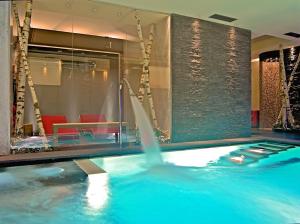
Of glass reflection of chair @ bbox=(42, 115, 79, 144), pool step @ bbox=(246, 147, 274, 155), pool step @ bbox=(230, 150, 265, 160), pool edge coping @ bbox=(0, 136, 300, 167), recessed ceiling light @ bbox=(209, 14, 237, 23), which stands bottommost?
pool step @ bbox=(230, 150, 265, 160)

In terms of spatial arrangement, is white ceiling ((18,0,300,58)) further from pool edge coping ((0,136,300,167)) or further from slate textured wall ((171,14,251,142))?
pool edge coping ((0,136,300,167))

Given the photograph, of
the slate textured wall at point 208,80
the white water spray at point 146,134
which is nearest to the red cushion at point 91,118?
the white water spray at point 146,134

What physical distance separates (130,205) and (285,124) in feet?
23.8

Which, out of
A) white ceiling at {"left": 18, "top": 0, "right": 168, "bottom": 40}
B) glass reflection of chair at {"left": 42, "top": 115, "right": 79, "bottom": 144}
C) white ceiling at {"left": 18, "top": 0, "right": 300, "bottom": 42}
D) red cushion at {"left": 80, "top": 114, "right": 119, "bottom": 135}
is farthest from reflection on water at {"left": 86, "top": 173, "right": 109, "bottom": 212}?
white ceiling at {"left": 18, "top": 0, "right": 168, "bottom": 40}

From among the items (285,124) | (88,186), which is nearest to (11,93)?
(88,186)

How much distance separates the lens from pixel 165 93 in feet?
19.1

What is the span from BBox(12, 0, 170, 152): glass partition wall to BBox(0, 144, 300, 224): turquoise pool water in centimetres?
137

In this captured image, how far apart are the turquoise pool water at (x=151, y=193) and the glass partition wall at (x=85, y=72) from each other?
1368 mm

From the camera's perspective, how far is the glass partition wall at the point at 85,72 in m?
4.79

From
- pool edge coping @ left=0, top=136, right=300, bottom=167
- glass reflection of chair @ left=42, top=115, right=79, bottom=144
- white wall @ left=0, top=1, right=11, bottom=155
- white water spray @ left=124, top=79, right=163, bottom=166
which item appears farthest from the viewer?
glass reflection of chair @ left=42, top=115, right=79, bottom=144

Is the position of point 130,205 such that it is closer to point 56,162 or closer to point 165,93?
point 56,162

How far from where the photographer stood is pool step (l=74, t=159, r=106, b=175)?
344cm

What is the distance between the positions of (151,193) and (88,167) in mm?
1085

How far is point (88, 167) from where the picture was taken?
365 cm
